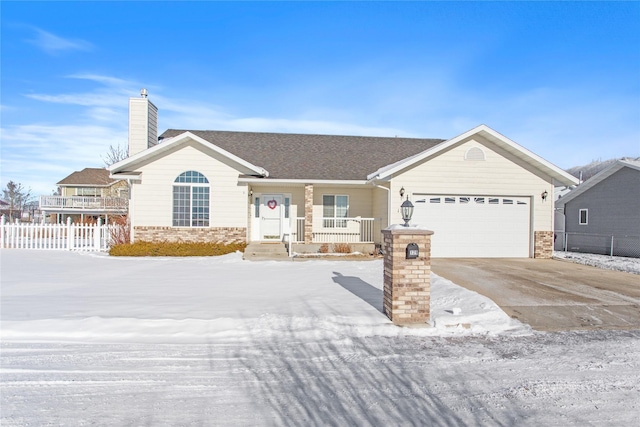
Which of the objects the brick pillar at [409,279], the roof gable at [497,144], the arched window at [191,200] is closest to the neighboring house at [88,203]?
the arched window at [191,200]

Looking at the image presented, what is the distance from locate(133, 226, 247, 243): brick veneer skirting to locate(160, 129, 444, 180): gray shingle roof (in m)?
2.81

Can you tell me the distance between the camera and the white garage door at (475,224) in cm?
1466

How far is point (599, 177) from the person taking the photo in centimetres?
1912

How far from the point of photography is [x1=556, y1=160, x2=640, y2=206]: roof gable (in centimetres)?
1747

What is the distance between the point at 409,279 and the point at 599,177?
58.4 feet

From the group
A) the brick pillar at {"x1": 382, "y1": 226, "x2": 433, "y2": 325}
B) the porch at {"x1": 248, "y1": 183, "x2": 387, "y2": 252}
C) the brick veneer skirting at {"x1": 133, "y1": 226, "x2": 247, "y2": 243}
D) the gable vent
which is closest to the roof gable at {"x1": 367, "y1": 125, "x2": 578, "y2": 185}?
the gable vent

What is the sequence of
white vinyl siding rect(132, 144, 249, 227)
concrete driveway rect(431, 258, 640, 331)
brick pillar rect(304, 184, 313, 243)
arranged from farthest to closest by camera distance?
brick pillar rect(304, 184, 313, 243), white vinyl siding rect(132, 144, 249, 227), concrete driveway rect(431, 258, 640, 331)

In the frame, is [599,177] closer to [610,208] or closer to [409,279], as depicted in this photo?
[610,208]

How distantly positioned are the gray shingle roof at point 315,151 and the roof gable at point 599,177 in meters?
7.66

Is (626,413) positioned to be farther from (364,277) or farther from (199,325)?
(364,277)

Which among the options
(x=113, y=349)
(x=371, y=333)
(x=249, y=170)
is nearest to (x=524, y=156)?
(x=249, y=170)

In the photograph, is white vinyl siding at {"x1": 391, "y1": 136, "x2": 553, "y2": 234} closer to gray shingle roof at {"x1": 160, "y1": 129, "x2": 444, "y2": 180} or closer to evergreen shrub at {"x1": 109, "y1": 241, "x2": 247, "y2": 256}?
gray shingle roof at {"x1": 160, "y1": 129, "x2": 444, "y2": 180}

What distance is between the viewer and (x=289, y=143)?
20312mm

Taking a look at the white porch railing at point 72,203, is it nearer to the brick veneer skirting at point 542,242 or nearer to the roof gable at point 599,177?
the brick veneer skirting at point 542,242
